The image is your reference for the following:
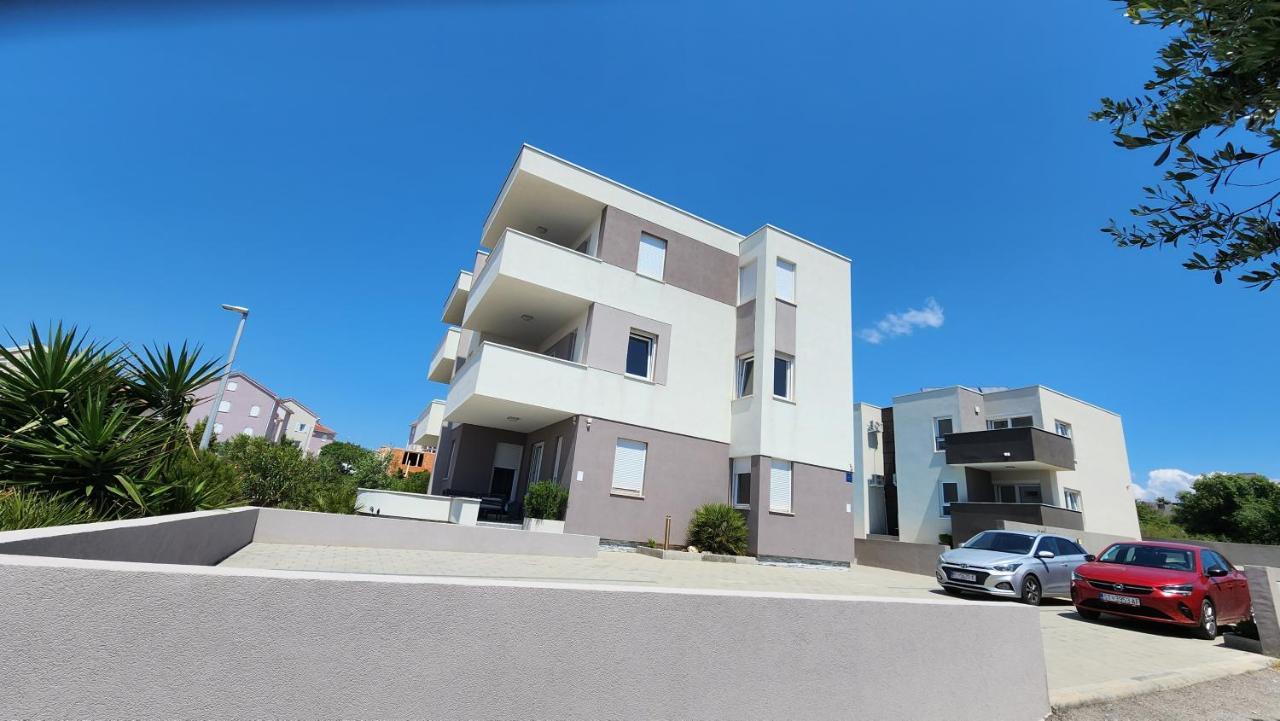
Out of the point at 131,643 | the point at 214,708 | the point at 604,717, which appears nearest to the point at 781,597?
the point at 604,717

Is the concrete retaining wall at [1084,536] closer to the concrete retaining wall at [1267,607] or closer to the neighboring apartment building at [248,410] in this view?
the concrete retaining wall at [1267,607]

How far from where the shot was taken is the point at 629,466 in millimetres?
15859

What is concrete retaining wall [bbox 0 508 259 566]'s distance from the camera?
3314mm

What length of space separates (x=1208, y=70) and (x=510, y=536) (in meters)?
11.8

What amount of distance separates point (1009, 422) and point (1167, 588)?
70.8 feet

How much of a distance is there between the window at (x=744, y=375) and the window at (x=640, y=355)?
122 inches

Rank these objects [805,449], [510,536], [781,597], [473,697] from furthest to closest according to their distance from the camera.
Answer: [805,449], [510,536], [781,597], [473,697]

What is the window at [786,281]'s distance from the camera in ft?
61.5

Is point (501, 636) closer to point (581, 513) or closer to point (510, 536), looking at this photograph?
point (510, 536)

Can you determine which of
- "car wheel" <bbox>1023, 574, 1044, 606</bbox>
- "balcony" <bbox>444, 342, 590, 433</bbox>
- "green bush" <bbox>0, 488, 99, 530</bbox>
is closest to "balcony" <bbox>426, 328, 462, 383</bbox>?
"balcony" <bbox>444, 342, 590, 433</bbox>

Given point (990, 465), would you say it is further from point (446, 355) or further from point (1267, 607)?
point (446, 355)

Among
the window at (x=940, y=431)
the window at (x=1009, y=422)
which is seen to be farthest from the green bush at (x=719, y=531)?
the window at (x=1009, y=422)

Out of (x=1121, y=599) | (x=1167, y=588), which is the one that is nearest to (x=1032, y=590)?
(x=1121, y=599)

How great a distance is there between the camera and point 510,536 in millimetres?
11930
